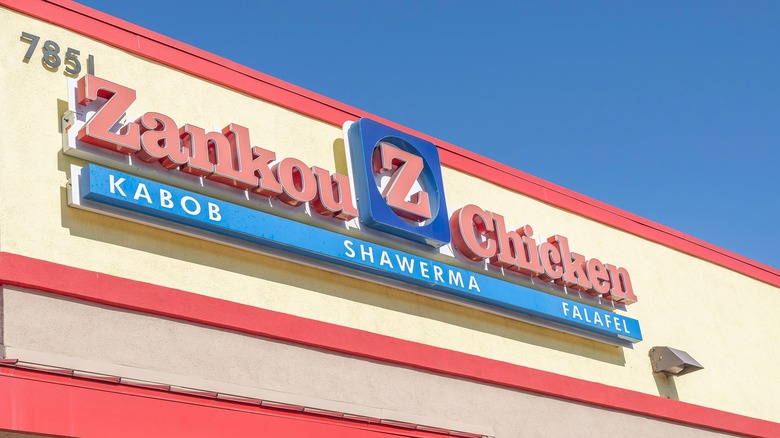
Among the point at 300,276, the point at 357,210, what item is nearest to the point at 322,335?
the point at 300,276

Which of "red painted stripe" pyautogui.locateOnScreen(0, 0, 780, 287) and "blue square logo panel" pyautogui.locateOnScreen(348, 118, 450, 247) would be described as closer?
"red painted stripe" pyautogui.locateOnScreen(0, 0, 780, 287)

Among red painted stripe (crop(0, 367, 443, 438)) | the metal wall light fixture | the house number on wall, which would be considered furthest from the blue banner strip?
red painted stripe (crop(0, 367, 443, 438))

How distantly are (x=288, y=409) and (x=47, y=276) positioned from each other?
293 centimetres

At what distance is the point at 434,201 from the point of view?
16.0 m

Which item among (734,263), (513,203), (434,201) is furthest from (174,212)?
(734,263)

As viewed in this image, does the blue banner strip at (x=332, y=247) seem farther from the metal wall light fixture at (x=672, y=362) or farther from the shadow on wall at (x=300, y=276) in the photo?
the metal wall light fixture at (x=672, y=362)

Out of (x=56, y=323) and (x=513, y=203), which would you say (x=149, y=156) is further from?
(x=513, y=203)

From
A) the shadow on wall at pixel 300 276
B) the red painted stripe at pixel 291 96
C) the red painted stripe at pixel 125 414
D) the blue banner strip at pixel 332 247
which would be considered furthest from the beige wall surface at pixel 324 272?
the red painted stripe at pixel 125 414

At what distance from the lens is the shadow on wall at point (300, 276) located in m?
12.0

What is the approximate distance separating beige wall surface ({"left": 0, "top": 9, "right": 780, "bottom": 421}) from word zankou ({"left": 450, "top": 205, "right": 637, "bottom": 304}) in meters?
0.46

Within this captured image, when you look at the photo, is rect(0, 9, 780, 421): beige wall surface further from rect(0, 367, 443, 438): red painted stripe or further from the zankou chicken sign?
rect(0, 367, 443, 438): red painted stripe

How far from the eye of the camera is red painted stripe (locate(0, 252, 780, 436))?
441 inches

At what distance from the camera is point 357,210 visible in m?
14.6

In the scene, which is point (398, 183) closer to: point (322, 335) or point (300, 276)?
point (300, 276)
